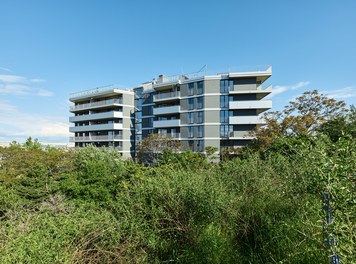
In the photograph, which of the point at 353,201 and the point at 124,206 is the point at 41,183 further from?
the point at 353,201

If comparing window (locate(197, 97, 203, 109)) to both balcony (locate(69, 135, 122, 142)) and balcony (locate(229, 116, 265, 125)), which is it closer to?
balcony (locate(229, 116, 265, 125))

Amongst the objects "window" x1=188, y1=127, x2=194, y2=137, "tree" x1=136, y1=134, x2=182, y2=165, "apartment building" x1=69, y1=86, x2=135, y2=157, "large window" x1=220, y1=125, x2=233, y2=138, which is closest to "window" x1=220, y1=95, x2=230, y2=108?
"large window" x1=220, y1=125, x2=233, y2=138

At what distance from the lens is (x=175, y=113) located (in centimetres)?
2755

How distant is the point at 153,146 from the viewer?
23.5 m

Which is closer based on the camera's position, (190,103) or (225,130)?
(225,130)

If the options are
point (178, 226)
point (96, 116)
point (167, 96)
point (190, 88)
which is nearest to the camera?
point (178, 226)

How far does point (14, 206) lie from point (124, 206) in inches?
134

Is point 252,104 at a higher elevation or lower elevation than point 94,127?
higher

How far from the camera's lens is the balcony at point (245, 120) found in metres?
23.0

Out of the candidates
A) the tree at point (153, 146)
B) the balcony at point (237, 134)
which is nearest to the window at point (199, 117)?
the tree at point (153, 146)

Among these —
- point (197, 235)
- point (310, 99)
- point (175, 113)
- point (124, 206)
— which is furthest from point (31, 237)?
point (175, 113)

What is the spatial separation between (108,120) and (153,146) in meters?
14.5

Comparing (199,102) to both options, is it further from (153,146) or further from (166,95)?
(153,146)

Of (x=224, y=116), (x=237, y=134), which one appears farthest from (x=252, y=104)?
(x=237, y=134)
